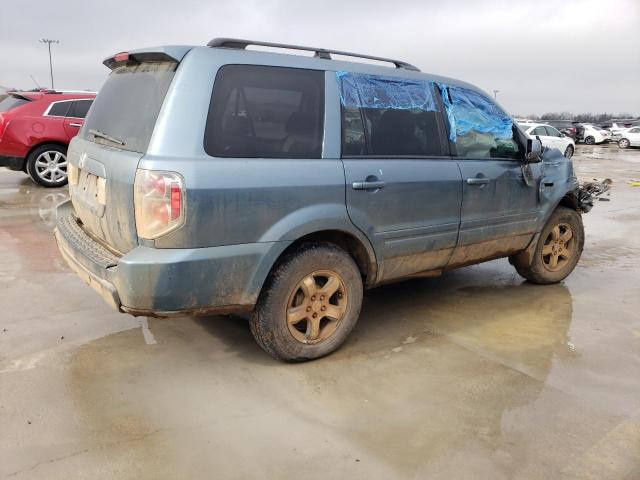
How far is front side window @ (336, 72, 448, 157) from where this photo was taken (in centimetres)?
347

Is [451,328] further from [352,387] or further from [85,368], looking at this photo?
[85,368]

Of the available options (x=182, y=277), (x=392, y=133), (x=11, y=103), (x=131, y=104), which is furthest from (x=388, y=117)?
(x=11, y=103)

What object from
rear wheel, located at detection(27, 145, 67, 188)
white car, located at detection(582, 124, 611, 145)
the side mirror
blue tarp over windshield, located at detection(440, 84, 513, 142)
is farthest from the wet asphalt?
white car, located at detection(582, 124, 611, 145)

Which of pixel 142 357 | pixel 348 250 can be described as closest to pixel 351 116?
pixel 348 250

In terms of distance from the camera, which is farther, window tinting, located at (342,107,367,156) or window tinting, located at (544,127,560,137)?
window tinting, located at (544,127,560,137)

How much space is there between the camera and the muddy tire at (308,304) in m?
3.22

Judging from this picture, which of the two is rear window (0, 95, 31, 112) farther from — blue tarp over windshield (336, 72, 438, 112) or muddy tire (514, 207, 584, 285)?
muddy tire (514, 207, 584, 285)

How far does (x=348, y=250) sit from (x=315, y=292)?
0.40m

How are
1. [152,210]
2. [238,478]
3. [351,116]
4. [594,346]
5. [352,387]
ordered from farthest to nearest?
[594,346], [351,116], [352,387], [152,210], [238,478]

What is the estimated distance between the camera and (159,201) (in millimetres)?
2770

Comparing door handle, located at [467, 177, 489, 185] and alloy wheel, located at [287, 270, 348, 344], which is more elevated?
door handle, located at [467, 177, 489, 185]

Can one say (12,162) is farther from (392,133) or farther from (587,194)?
(587,194)

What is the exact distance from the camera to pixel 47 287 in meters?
4.67

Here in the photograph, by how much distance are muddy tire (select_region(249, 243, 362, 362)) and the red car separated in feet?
26.5
